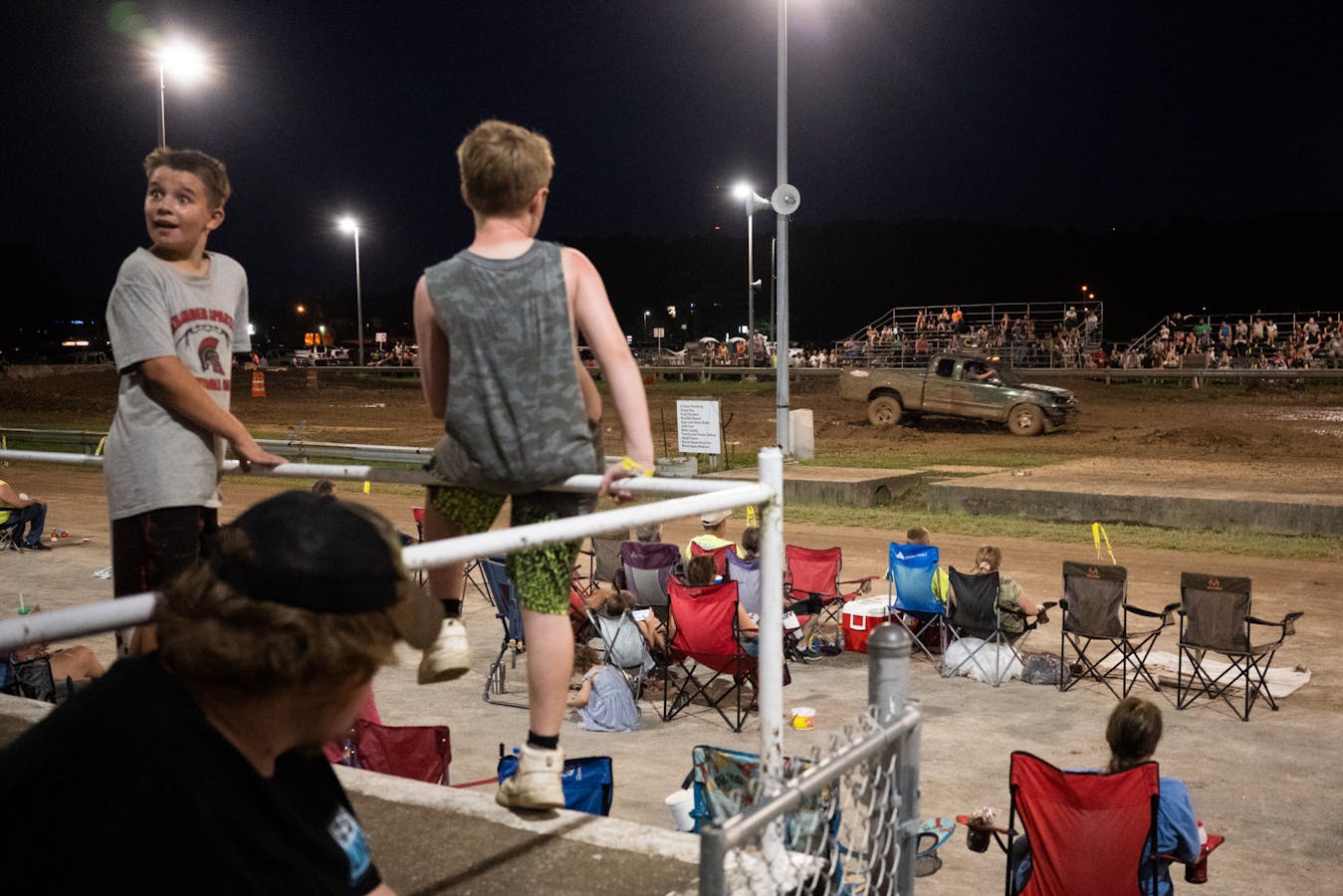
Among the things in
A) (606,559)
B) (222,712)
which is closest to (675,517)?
(222,712)

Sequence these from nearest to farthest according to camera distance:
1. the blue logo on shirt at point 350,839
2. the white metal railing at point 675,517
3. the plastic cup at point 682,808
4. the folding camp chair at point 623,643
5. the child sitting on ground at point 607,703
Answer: the blue logo on shirt at point 350,839 < the white metal railing at point 675,517 < the plastic cup at point 682,808 < the child sitting on ground at point 607,703 < the folding camp chair at point 623,643

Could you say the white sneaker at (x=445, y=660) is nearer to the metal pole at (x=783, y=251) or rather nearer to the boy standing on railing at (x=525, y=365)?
the boy standing on railing at (x=525, y=365)

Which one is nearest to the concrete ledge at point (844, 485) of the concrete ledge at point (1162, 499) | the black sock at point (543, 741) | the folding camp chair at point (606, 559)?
the concrete ledge at point (1162, 499)

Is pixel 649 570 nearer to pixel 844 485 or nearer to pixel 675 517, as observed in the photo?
pixel 675 517

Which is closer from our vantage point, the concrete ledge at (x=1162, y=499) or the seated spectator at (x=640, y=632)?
the seated spectator at (x=640, y=632)

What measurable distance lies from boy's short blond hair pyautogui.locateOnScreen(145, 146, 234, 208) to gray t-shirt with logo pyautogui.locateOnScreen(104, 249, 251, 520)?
0.21m

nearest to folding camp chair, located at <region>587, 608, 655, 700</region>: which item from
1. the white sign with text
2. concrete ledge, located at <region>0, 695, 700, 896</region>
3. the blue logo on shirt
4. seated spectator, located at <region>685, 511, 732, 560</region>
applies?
seated spectator, located at <region>685, 511, 732, 560</region>

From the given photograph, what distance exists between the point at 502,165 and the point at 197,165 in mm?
874

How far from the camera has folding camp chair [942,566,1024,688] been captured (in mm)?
9477

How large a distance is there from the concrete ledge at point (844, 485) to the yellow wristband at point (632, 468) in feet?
48.5

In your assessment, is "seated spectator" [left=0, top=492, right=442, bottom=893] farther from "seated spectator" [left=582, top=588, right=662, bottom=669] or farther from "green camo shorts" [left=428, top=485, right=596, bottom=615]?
"seated spectator" [left=582, top=588, right=662, bottom=669]

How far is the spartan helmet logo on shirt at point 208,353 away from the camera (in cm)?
308

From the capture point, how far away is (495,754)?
7840mm

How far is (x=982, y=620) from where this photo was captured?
9.59 m
